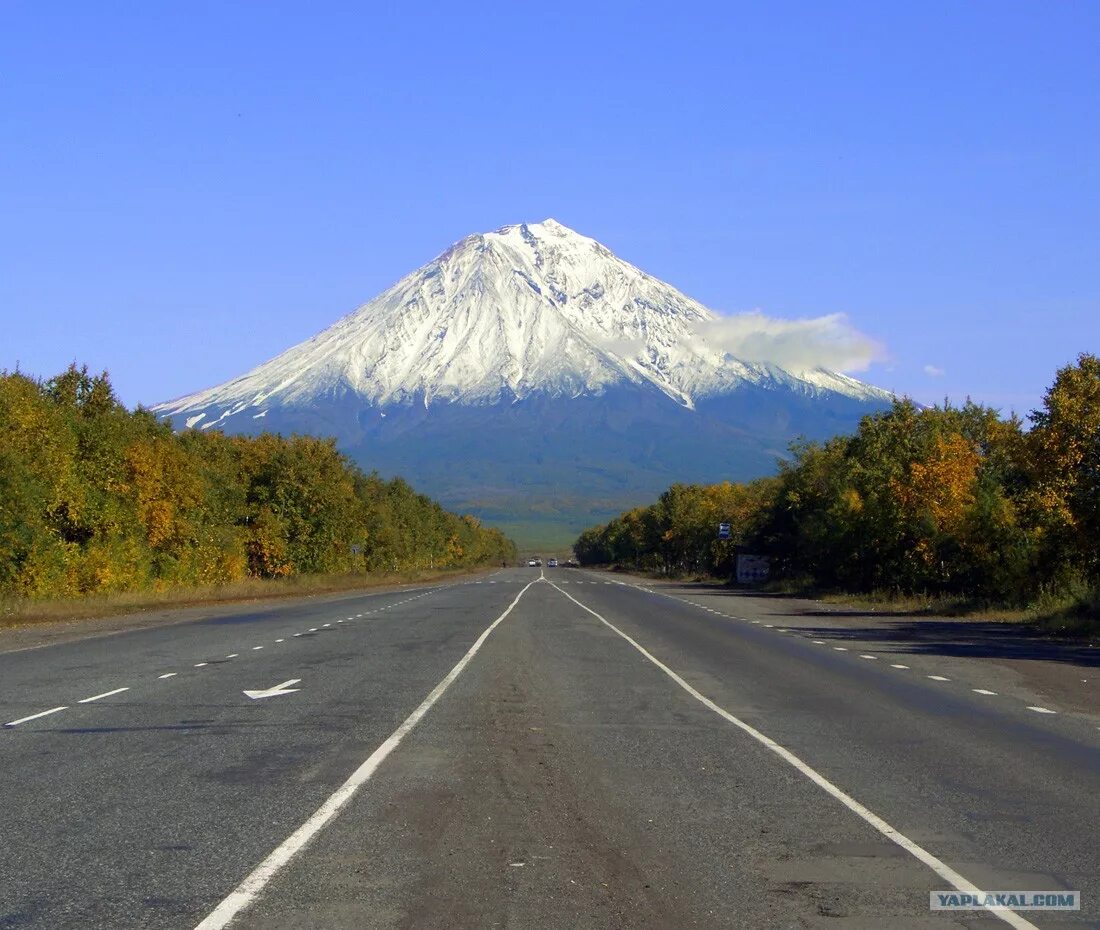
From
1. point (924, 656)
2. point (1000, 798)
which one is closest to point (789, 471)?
point (924, 656)

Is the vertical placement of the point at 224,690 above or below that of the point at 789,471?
below

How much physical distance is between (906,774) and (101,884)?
23.0 feet

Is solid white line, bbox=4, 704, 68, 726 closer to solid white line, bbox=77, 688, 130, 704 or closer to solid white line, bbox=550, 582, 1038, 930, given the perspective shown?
solid white line, bbox=77, 688, 130, 704

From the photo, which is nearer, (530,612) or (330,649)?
(330,649)

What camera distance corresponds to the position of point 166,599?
47406 millimetres

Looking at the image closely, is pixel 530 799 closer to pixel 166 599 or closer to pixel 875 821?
pixel 875 821

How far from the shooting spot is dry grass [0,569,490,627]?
119ft

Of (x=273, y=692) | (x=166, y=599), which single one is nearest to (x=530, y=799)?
(x=273, y=692)

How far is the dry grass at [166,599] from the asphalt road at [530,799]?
57.1 ft

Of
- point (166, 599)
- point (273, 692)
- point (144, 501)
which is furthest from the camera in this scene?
point (144, 501)

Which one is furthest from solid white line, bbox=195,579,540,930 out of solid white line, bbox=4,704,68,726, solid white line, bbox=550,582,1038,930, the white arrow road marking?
solid white line, bbox=4,704,68,726

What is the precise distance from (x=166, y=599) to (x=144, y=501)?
29.3 feet

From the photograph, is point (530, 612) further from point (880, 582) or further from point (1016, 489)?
point (880, 582)

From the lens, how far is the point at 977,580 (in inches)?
1859
